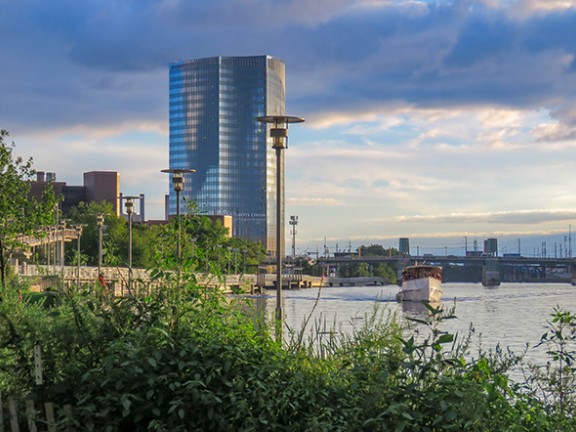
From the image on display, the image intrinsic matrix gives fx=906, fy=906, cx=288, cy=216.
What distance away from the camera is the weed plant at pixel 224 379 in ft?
28.0

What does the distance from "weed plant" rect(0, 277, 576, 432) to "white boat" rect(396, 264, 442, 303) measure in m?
96.3

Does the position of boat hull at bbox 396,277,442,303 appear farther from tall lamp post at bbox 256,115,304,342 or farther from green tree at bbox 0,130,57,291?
tall lamp post at bbox 256,115,304,342

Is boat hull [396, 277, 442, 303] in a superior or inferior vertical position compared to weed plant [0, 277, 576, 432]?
inferior

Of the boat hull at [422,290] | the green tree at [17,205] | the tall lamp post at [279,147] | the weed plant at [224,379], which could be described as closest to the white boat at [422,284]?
the boat hull at [422,290]

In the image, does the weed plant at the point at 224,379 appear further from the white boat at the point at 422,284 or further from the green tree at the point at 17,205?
the white boat at the point at 422,284

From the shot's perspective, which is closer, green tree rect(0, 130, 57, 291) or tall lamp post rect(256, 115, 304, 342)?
tall lamp post rect(256, 115, 304, 342)

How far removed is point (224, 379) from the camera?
8.79 meters

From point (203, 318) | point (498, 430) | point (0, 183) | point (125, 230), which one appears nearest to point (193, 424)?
point (203, 318)

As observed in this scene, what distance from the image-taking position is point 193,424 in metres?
8.73

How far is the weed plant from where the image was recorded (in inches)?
336

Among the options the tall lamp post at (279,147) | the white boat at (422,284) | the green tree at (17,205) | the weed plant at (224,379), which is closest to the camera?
the weed plant at (224,379)

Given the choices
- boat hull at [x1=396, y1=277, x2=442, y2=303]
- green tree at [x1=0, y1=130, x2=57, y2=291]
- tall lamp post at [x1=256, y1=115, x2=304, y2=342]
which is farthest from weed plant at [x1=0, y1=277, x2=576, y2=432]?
boat hull at [x1=396, y1=277, x2=442, y2=303]

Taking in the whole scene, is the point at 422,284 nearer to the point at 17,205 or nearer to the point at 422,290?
the point at 422,290

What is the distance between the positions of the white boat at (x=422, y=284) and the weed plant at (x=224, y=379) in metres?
96.3
